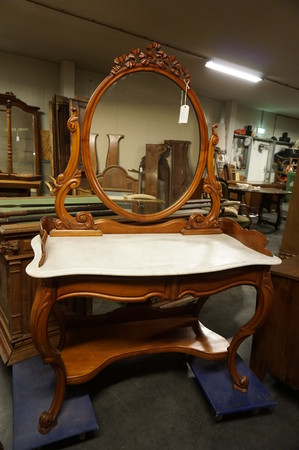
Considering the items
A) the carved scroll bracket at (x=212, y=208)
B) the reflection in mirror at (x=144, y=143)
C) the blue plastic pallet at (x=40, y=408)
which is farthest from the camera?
the carved scroll bracket at (x=212, y=208)

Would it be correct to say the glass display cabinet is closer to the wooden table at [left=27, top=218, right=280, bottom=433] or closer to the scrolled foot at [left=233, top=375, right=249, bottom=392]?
the wooden table at [left=27, top=218, right=280, bottom=433]

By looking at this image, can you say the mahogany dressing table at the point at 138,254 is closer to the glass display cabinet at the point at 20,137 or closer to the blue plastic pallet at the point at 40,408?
the blue plastic pallet at the point at 40,408

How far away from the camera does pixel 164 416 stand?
1438mm

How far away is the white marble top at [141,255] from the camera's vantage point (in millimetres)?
1005

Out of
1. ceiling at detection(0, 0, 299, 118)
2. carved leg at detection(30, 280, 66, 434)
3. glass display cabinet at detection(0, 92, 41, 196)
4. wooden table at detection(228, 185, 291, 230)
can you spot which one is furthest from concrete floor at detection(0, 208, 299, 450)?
wooden table at detection(228, 185, 291, 230)

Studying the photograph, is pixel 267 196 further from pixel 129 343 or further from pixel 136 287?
pixel 136 287

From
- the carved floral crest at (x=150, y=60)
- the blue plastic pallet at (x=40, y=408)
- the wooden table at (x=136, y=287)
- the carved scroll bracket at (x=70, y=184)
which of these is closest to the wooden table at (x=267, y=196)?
the wooden table at (x=136, y=287)

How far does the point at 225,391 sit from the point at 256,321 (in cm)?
44

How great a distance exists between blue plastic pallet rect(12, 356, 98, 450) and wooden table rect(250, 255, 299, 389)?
3.26 ft

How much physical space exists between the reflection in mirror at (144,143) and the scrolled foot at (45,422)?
3.31 feet

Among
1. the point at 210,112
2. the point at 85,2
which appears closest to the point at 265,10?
the point at 85,2

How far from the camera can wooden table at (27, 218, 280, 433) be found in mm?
1037

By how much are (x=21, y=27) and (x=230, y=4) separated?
8.39 feet

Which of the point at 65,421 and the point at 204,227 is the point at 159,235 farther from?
the point at 65,421
